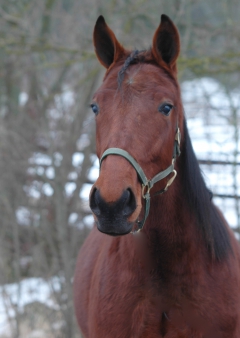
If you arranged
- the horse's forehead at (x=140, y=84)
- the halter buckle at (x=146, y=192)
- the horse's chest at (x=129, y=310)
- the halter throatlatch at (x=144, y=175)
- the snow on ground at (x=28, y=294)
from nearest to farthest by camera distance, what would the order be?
1. the halter throatlatch at (x=144, y=175)
2. the halter buckle at (x=146, y=192)
3. the horse's forehead at (x=140, y=84)
4. the horse's chest at (x=129, y=310)
5. the snow on ground at (x=28, y=294)

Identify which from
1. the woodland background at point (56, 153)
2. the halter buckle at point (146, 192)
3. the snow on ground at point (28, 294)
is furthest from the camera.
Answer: the snow on ground at point (28, 294)

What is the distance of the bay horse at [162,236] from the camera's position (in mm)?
2064

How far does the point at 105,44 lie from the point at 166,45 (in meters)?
0.37

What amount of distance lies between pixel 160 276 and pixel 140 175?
65 cm

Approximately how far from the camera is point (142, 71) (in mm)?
2188

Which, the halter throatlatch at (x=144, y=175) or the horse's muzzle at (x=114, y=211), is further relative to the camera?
the halter throatlatch at (x=144, y=175)

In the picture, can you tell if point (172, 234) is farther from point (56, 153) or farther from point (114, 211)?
point (56, 153)

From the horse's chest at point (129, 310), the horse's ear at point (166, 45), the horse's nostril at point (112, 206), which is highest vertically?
the horse's ear at point (166, 45)

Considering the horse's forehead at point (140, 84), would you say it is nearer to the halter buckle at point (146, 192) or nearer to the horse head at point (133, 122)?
the horse head at point (133, 122)

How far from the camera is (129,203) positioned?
1.78 m

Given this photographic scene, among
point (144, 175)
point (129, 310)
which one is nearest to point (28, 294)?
point (129, 310)

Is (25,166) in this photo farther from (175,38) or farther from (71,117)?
(175,38)

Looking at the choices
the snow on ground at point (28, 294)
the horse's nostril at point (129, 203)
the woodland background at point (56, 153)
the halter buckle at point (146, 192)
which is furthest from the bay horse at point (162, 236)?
the snow on ground at point (28, 294)

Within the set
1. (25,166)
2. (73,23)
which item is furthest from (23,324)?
(73,23)
